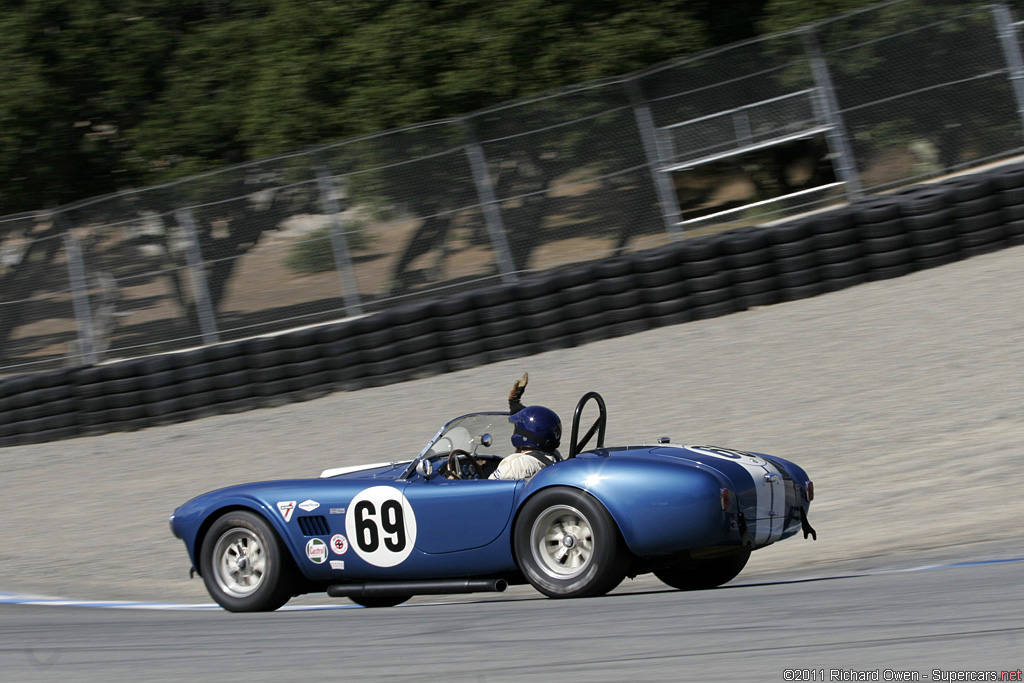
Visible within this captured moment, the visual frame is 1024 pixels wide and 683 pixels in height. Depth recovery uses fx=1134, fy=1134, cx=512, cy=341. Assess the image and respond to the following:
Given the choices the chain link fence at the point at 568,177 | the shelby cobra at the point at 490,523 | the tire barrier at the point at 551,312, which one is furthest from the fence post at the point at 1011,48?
the shelby cobra at the point at 490,523

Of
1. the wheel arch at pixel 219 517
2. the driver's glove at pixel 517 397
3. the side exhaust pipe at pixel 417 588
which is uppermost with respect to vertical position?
the driver's glove at pixel 517 397

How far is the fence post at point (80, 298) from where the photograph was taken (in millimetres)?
11758

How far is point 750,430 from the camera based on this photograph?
8180 millimetres

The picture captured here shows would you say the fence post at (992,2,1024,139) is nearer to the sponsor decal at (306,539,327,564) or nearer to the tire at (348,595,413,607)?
the tire at (348,595,413,607)

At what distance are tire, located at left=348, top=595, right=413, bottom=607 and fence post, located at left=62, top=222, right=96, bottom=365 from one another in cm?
697

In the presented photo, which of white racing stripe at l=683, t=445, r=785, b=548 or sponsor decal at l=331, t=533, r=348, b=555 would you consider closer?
white racing stripe at l=683, t=445, r=785, b=548

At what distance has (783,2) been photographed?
13.6 meters

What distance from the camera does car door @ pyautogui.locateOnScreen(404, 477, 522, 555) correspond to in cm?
495

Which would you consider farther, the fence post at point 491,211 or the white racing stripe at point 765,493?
the fence post at point 491,211

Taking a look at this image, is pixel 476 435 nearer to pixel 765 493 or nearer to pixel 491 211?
pixel 765 493

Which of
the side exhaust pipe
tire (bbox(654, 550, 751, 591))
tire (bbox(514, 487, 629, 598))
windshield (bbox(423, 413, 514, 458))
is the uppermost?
windshield (bbox(423, 413, 514, 458))

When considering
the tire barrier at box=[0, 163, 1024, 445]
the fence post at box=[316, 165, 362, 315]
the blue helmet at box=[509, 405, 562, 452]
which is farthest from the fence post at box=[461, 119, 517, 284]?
the blue helmet at box=[509, 405, 562, 452]

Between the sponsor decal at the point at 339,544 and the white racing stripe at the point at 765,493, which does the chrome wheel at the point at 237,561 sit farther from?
the white racing stripe at the point at 765,493

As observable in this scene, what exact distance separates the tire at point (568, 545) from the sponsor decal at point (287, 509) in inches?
47.8
